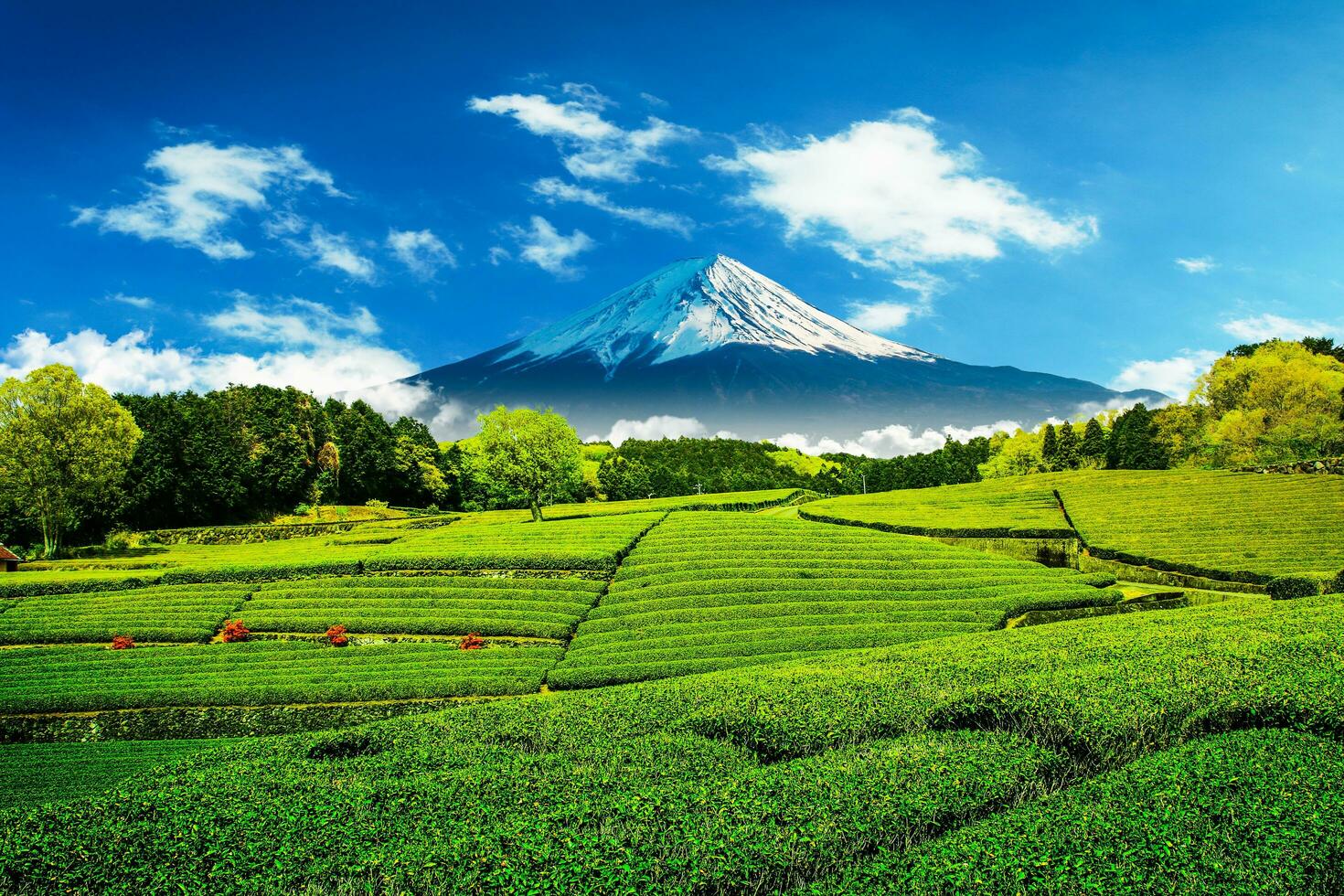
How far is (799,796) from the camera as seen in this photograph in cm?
968

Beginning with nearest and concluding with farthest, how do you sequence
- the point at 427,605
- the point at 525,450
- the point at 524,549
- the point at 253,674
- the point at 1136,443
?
1. the point at 253,674
2. the point at 427,605
3. the point at 524,549
4. the point at 525,450
5. the point at 1136,443

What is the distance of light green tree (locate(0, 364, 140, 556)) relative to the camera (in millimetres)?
48656

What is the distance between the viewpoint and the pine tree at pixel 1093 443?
3797 inches

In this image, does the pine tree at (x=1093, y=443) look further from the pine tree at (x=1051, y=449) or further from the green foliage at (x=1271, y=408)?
the green foliage at (x=1271, y=408)

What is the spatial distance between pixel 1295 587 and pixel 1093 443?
73.3 m

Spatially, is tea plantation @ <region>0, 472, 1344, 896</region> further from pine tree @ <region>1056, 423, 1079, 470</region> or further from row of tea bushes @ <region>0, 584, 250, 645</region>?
pine tree @ <region>1056, 423, 1079, 470</region>

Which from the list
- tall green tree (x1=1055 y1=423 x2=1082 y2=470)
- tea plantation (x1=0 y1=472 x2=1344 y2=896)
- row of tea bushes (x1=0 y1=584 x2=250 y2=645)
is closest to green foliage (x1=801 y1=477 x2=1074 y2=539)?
tea plantation (x1=0 y1=472 x2=1344 y2=896)

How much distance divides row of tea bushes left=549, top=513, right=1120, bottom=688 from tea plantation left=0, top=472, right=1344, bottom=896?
0.22 m

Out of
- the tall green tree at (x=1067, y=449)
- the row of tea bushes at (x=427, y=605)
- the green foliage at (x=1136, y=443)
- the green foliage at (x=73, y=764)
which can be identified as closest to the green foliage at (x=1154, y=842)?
the green foliage at (x=73, y=764)

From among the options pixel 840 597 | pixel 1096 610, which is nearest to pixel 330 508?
pixel 840 597

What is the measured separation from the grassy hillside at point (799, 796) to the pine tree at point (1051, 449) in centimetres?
9726

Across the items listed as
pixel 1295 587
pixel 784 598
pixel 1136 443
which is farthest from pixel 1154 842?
pixel 1136 443

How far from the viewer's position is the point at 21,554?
5384 cm

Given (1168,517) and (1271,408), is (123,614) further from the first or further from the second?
(1271,408)
